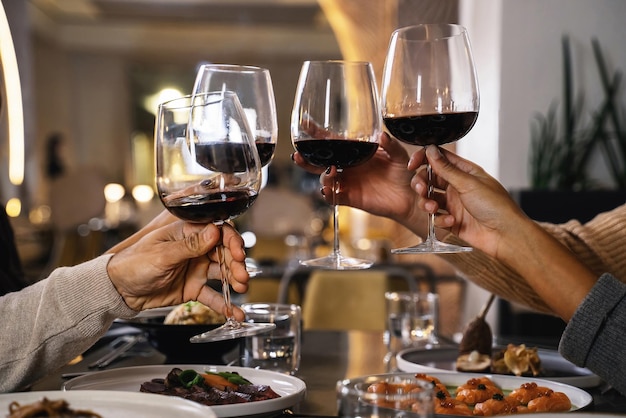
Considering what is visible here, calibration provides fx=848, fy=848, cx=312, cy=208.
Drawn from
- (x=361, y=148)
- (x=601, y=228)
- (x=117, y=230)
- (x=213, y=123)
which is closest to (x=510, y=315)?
(x=601, y=228)

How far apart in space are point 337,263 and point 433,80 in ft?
0.99

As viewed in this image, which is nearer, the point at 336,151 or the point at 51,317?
the point at 51,317

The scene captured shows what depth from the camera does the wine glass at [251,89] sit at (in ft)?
4.29

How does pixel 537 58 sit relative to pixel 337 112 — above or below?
above

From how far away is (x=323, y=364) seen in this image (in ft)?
4.80

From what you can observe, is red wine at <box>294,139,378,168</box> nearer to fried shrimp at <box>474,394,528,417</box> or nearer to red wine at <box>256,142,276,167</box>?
red wine at <box>256,142,276,167</box>

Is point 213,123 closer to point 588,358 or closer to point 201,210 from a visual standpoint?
point 201,210

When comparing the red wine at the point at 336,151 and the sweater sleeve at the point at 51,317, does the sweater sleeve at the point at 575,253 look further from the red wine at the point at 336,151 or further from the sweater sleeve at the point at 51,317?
the sweater sleeve at the point at 51,317

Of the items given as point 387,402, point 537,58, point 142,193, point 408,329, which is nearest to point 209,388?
point 387,402

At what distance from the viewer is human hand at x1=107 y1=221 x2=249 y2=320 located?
1124 mm

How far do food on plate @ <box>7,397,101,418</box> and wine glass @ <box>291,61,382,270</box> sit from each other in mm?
488

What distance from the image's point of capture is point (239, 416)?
96cm

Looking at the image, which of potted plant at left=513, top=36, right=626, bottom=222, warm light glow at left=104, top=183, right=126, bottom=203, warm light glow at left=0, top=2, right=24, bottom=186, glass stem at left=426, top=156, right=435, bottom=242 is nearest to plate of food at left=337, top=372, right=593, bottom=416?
glass stem at left=426, top=156, right=435, bottom=242

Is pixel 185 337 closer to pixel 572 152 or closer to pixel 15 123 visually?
pixel 572 152
